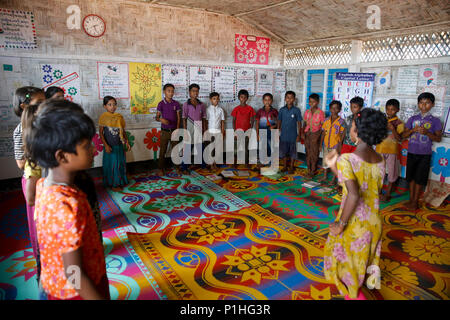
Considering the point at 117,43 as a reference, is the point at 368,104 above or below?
below

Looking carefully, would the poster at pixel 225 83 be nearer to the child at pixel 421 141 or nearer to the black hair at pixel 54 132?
the child at pixel 421 141

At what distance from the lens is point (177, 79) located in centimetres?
570

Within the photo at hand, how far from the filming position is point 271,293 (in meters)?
2.33

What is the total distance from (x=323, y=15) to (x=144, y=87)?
3223 millimetres

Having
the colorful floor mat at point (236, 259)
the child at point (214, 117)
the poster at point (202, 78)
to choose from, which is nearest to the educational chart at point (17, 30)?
the poster at point (202, 78)

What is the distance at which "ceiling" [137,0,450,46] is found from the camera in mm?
4059

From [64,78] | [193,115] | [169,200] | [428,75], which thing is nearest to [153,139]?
[193,115]

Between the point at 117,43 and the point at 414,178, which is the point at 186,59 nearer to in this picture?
the point at 117,43

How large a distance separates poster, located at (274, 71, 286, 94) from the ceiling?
25.2 inches

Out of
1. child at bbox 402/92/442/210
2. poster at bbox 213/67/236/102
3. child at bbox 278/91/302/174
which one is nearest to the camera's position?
child at bbox 402/92/442/210

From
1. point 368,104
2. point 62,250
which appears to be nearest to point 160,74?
point 368,104

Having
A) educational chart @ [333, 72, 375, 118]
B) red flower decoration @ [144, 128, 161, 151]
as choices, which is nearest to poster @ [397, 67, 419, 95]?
educational chart @ [333, 72, 375, 118]

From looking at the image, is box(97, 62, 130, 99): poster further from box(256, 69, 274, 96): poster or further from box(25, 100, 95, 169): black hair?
box(25, 100, 95, 169): black hair
